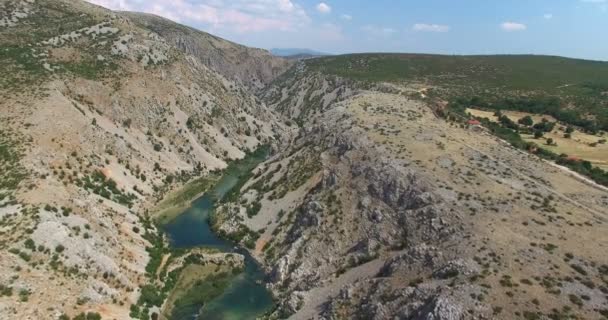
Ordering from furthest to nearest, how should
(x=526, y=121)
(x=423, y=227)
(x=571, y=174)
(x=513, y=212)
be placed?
(x=526, y=121)
(x=571, y=174)
(x=423, y=227)
(x=513, y=212)

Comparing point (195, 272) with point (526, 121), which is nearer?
point (195, 272)

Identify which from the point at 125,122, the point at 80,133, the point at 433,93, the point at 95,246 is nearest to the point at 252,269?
the point at 95,246

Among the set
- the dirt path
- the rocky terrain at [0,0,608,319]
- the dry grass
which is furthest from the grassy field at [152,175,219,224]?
the dirt path

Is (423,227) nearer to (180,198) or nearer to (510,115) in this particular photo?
(180,198)

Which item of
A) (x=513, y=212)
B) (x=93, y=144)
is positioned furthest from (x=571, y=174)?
(x=93, y=144)

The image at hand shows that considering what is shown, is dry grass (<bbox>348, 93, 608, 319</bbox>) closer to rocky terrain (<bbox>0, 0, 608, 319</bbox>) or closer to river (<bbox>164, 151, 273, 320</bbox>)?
rocky terrain (<bbox>0, 0, 608, 319</bbox>)

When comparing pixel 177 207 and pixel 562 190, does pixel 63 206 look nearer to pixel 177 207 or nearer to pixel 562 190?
pixel 177 207

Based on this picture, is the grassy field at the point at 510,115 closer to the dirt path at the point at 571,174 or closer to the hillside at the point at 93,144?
the dirt path at the point at 571,174
